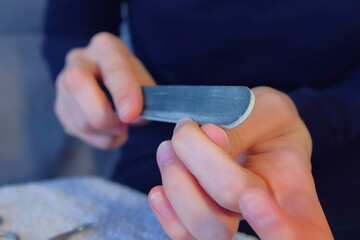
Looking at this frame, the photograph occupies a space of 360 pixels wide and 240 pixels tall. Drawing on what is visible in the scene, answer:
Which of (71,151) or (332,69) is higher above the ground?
(332,69)

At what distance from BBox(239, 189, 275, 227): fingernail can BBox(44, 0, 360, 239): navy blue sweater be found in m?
0.11

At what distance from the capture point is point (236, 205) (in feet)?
0.60

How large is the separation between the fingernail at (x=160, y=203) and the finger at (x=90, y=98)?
0.13 metres

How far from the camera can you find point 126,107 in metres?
0.29

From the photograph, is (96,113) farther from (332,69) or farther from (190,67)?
(332,69)

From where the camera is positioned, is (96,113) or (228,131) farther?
(96,113)

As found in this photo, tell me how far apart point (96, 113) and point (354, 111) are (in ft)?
0.65

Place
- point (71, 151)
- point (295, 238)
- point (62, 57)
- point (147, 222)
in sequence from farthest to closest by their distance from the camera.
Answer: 1. point (71, 151)
2. point (62, 57)
3. point (147, 222)
4. point (295, 238)

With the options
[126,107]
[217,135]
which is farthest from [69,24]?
[217,135]

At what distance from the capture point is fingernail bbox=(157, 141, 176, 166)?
0.69ft

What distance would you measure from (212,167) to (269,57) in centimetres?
19

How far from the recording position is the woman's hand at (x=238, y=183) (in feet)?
0.57

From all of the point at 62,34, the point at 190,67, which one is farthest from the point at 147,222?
the point at 62,34

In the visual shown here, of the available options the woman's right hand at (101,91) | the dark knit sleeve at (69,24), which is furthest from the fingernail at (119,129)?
the dark knit sleeve at (69,24)
